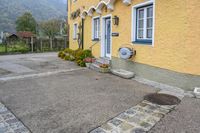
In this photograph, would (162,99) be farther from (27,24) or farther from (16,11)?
(16,11)

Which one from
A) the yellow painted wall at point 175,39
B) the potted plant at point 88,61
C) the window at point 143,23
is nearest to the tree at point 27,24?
the potted plant at point 88,61

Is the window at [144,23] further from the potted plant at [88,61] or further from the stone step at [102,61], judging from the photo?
the potted plant at [88,61]

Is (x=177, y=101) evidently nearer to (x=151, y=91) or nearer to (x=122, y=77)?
(x=151, y=91)

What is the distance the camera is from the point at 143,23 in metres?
8.52

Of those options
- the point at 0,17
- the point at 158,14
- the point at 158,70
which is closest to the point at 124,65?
the point at 158,70

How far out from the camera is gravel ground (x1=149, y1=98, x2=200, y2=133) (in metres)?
4.16

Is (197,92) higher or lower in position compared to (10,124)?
higher

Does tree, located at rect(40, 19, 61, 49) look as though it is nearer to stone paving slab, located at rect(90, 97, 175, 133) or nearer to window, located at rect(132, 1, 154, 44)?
window, located at rect(132, 1, 154, 44)

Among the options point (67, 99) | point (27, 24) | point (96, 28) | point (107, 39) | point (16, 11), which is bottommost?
point (67, 99)

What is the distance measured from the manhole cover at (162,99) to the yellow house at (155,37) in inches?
34.2

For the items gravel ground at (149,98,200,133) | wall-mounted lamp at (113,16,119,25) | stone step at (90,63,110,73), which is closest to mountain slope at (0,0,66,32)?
stone step at (90,63,110,73)

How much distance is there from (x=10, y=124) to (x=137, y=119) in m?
2.67

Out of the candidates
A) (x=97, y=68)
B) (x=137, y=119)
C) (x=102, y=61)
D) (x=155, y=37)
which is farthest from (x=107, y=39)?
(x=137, y=119)

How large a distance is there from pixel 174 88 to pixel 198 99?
1.00 metres
